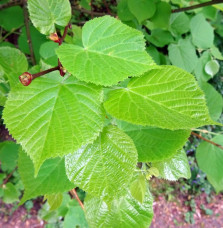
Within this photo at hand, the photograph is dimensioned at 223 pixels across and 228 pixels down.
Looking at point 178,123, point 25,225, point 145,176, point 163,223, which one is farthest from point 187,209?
point 178,123

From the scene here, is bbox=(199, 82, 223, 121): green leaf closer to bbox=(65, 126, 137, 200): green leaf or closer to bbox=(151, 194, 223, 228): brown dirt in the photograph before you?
bbox=(65, 126, 137, 200): green leaf

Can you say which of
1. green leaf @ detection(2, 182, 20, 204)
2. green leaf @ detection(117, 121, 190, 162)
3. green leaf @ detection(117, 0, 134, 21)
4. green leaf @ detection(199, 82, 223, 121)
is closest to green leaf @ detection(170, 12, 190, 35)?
green leaf @ detection(117, 0, 134, 21)

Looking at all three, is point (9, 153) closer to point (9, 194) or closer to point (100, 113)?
point (9, 194)

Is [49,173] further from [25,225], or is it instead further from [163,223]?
[163,223]

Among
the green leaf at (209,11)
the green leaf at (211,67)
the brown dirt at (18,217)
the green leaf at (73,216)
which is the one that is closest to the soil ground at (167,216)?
the brown dirt at (18,217)

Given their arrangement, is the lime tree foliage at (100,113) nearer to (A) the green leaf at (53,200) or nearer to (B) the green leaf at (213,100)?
(A) the green leaf at (53,200)

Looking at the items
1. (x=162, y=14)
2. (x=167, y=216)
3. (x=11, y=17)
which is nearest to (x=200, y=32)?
(x=162, y=14)

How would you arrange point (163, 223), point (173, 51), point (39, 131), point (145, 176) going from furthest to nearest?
point (163, 223)
point (173, 51)
point (145, 176)
point (39, 131)
